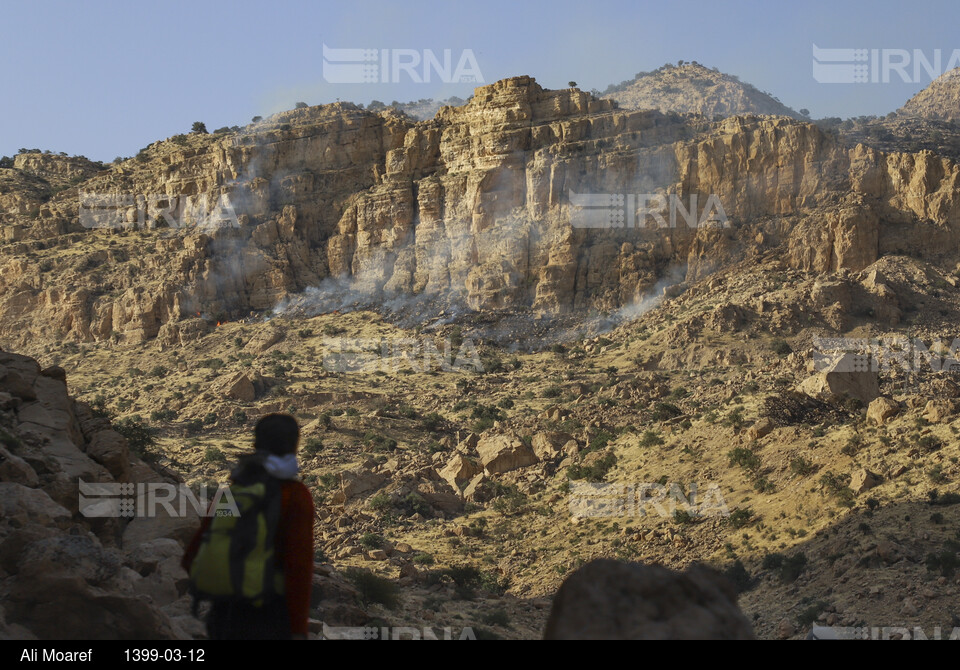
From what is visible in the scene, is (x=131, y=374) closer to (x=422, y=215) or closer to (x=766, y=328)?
(x=422, y=215)

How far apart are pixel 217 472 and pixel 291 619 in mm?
23648

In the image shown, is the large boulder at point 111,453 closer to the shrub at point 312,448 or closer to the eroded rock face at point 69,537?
the eroded rock face at point 69,537

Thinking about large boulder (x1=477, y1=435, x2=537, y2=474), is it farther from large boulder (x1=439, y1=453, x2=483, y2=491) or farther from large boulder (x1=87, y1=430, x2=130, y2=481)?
large boulder (x1=87, y1=430, x2=130, y2=481)

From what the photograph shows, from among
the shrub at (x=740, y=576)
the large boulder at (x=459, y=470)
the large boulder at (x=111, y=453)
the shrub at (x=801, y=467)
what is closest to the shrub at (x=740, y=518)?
the shrub at (x=801, y=467)

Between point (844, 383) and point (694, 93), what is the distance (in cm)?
11597

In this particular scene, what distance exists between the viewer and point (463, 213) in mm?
51375

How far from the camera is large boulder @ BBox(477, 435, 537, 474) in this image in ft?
84.4

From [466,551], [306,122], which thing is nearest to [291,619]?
[466,551]

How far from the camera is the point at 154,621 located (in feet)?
21.9

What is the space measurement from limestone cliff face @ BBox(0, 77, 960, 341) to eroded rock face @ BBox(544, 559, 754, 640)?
39156 mm

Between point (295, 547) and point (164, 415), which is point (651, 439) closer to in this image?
point (295, 547)

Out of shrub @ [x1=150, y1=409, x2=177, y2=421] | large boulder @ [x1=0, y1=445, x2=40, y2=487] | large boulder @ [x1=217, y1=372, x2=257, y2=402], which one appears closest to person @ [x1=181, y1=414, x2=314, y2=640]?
large boulder @ [x1=0, y1=445, x2=40, y2=487]

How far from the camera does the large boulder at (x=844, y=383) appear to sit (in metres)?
23.3

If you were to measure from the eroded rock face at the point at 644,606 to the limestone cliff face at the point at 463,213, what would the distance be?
128 feet
